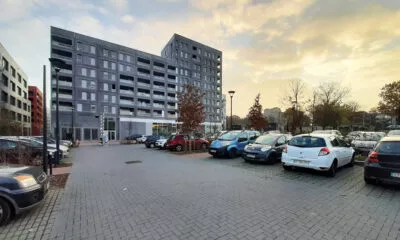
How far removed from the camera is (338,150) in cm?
739

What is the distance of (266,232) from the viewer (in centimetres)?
321

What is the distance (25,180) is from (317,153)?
8343 mm

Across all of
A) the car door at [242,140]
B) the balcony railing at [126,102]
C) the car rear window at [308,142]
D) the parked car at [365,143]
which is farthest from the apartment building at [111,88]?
the parked car at [365,143]

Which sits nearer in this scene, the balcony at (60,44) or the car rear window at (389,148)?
the car rear window at (389,148)

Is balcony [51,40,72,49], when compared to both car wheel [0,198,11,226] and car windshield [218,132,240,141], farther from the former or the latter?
car wheel [0,198,11,226]

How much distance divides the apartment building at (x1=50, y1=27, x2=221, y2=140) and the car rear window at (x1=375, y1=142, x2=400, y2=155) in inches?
1761

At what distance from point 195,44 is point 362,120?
53.3m

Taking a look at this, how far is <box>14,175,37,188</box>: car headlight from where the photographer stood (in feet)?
11.9

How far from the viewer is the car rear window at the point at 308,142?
7.15m

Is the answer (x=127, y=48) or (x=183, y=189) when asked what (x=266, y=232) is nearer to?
(x=183, y=189)

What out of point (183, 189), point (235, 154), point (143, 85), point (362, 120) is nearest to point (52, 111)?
point (143, 85)

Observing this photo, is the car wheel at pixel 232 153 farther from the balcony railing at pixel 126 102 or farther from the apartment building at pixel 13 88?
the balcony railing at pixel 126 102

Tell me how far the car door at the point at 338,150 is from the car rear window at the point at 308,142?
521 mm

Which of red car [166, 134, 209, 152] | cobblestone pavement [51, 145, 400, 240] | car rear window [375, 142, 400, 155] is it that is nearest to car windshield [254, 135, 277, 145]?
cobblestone pavement [51, 145, 400, 240]
